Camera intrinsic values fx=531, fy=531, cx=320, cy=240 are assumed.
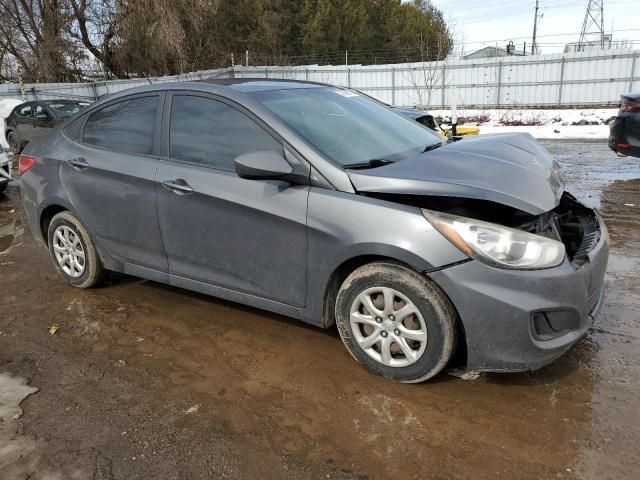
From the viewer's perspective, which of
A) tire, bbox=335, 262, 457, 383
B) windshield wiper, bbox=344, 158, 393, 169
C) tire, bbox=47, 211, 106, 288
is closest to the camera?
tire, bbox=335, 262, 457, 383

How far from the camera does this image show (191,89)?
3.61m

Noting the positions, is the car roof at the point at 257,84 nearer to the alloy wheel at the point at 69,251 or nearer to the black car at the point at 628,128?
the alloy wheel at the point at 69,251

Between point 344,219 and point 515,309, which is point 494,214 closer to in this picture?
point 515,309

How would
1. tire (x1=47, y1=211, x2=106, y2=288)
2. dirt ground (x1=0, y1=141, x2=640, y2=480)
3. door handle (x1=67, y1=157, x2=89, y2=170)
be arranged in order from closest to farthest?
1. dirt ground (x1=0, y1=141, x2=640, y2=480)
2. door handle (x1=67, y1=157, x2=89, y2=170)
3. tire (x1=47, y1=211, x2=106, y2=288)

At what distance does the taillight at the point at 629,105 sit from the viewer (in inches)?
286

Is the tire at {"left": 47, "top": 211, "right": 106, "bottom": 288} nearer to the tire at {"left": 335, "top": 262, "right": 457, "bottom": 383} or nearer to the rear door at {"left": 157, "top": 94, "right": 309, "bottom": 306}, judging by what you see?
the rear door at {"left": 157, "top": 94, "right": 309, "bottom": 306}

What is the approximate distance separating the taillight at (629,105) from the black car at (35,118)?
1114 cm

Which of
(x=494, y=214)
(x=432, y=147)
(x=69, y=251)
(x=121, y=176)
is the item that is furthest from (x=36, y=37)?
(x=494, y=214)

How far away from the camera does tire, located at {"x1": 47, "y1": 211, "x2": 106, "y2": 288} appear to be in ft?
13.9

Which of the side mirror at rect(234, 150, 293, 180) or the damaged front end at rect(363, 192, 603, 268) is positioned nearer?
the damaged front end at rect(363, 192, 603, 268)

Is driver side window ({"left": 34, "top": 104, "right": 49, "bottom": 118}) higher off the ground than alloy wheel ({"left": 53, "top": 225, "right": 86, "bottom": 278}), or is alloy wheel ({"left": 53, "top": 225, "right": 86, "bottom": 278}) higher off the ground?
driver side window ({"left": 34, "top": 104, "right": 49, "bottom": 118})

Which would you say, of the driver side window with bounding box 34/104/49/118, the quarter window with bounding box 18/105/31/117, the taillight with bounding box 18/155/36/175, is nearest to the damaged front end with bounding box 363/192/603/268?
the taillight with bounding box 18/155/36/175

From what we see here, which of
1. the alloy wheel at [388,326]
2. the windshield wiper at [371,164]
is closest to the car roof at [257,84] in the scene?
the windshield wiper at [371,164]

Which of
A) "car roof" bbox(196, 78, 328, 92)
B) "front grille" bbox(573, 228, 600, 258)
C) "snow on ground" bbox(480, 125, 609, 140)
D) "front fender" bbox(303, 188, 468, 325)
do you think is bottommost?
"snow on ground" bbox(480, 125, 609, 140)
